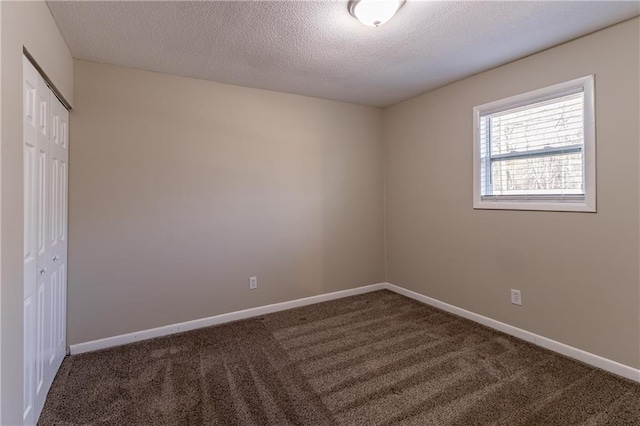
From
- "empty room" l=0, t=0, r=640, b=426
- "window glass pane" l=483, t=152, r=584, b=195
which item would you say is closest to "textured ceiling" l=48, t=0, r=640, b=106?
"empty room" l=0, t=0, r=640, b=426

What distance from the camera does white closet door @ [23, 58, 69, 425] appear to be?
5.12ft

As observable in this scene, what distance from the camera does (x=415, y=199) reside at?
363cm

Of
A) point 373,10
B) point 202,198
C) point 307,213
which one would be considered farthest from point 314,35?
point 307,213

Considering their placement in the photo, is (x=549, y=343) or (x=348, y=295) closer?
(x=549, y=343)

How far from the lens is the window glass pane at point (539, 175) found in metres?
2.32

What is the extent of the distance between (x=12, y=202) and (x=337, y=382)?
6.72ft

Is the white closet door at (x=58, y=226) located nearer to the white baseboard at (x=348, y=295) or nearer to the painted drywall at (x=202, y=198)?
the painted drywall at (x=202, y=198)

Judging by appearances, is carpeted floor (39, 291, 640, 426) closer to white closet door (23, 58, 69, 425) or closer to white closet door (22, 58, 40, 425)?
white closet door (23, 58, 69, 425)

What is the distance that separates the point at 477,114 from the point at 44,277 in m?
3.71

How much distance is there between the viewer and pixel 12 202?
1290 millimetres

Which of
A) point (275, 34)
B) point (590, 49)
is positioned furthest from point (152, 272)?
point (590, 49)

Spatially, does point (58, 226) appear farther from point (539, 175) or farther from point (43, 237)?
point (539, 175)

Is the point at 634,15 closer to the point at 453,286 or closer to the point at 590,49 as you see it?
the point at 590,49

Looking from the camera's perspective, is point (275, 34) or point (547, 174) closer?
point (275, 34)
